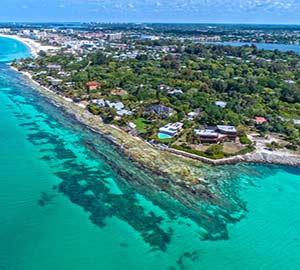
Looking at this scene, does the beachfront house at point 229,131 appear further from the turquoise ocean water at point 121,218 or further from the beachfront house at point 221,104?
the beachfront house at point 221,104

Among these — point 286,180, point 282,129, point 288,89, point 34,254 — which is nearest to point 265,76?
point 288,89

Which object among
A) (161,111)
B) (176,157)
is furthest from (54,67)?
(176,157)

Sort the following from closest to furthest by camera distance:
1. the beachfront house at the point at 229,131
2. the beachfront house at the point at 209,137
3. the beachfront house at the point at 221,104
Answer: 1. the beachfront house at the point at 209,137
2. the beachfront house at the point at 229,131
3. the beachfront house at the point at 221,104

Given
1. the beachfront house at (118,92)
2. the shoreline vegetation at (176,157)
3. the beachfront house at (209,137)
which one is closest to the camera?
the shoreline vegetation at (176,157)

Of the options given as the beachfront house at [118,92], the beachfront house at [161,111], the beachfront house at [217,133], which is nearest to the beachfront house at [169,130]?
the beachfront house at [217,133]

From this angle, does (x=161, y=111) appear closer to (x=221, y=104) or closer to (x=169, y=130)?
(x=169, y=130)

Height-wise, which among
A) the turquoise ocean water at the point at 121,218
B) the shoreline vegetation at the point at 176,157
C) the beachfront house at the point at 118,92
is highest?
the beachfront house at the point at 118,92
